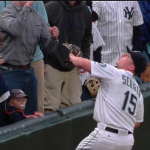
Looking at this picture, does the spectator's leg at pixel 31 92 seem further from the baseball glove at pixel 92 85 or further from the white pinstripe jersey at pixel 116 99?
the baseball glove at pixel 92 85

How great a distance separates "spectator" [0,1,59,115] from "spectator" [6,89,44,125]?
0.41 m

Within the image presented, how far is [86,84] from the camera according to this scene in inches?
308

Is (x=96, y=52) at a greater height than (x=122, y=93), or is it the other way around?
(x=122, y=93)

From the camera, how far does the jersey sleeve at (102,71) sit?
5.21 meters

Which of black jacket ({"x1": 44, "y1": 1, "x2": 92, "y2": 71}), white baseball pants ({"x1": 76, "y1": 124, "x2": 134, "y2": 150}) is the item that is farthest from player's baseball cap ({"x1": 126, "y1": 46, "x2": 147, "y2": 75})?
black jacket ({"x1": 44, "y1": 1, "x2": 92, "y2": 71})

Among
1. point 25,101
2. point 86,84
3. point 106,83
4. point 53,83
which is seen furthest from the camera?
point 86,84

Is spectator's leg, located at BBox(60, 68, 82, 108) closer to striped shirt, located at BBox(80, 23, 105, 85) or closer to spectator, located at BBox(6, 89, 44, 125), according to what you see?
striped shirt, located at BBox(80, 23, 105, 85)

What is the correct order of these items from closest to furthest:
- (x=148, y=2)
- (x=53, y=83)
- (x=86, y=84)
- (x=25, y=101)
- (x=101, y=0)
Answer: (x=25, y=101), (x=53, y=83), (x=86, y=84), (x=101, y=0), (x=148, y=2)

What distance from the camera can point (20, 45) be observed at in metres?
6.21

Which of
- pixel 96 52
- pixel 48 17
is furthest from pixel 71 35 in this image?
pixel 96 52

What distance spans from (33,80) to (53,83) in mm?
1052

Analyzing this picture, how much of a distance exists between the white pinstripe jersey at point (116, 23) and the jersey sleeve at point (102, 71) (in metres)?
3.04

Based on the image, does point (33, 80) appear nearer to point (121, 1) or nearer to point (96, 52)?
point (96, 52)

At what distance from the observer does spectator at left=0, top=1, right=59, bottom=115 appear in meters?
6.01
